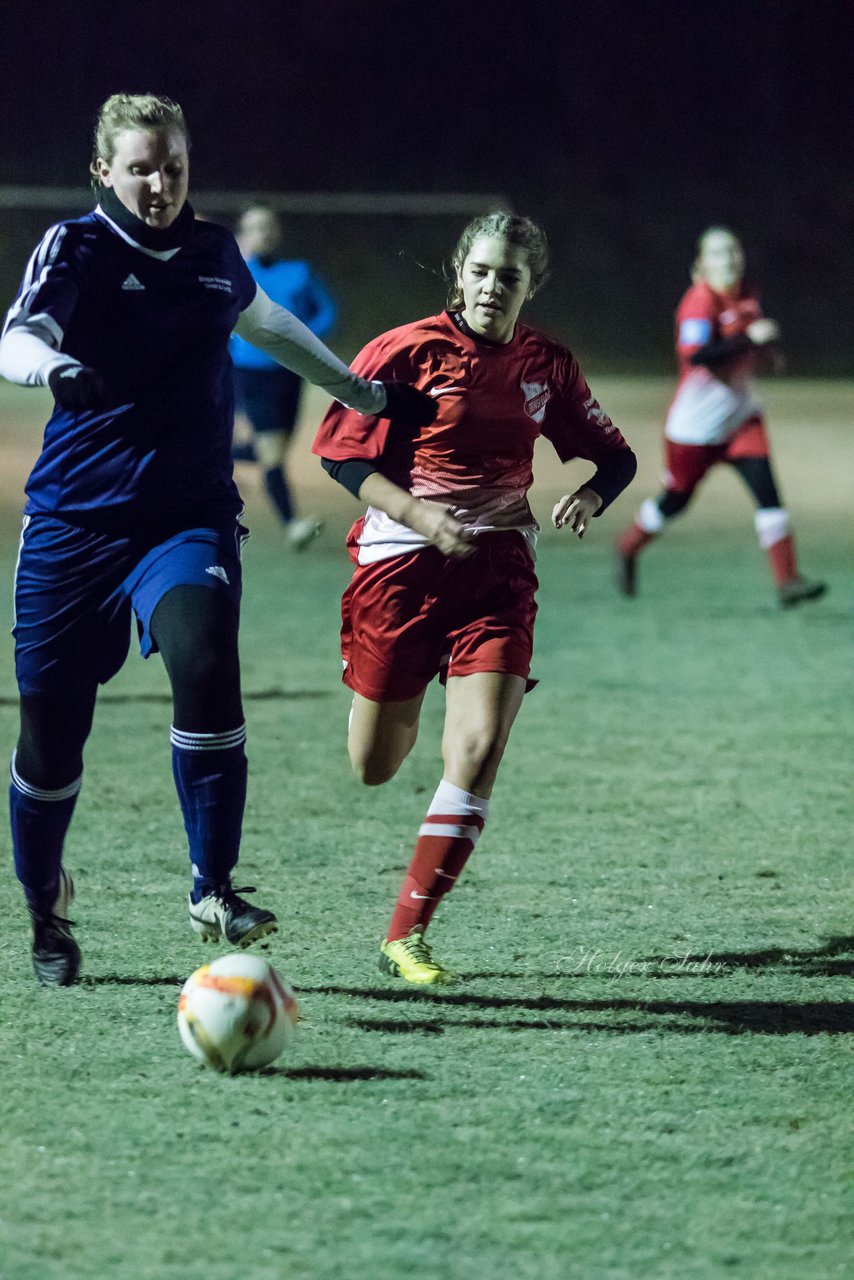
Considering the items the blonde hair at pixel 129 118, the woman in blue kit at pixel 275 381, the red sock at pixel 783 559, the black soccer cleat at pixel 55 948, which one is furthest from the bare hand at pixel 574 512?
the woman in blue kit at pixel 275 381

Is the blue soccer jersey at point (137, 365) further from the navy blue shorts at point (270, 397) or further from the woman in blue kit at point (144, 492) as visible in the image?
the navy blue shorts at point (270, 397)

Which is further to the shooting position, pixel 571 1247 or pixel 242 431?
pixel 242 431

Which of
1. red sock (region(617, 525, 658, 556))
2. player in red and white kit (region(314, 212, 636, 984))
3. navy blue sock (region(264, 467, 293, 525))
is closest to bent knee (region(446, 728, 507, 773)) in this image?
player in red and white kit (region(314, 212, 636, 984))

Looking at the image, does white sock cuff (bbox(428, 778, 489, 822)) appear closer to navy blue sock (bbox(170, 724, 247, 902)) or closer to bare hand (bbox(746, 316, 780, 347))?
navy blue sock (bbox(170, 724, 247, 902))

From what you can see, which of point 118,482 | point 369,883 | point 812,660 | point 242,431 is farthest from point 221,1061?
point 242,431

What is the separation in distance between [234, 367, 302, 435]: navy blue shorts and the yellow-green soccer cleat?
848 cm

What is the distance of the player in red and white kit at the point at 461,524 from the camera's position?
4297 millimetres

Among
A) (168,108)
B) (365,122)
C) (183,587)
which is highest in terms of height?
(365,122)

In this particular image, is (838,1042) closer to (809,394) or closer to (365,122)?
(809,394)

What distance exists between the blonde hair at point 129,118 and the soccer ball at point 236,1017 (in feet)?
5.79

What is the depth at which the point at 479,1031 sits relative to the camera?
396 cm

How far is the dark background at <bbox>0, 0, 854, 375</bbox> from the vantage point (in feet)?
95.5

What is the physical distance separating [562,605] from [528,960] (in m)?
6.49

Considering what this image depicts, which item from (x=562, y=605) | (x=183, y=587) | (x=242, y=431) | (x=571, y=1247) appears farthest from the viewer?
(x=242, y=431)
